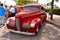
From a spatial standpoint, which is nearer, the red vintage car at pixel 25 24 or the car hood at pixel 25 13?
the red vintage car at pixel 25 24

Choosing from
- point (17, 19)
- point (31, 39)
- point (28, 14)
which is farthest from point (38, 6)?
point (31, 39)

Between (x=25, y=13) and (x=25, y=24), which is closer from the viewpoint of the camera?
(x=25, y=24)

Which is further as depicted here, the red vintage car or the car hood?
the car hood

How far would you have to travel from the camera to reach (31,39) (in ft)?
30.6

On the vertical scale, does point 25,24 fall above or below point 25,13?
below

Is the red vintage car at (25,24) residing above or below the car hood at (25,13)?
below

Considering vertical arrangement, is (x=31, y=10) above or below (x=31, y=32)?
above

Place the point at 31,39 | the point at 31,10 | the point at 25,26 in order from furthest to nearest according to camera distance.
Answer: the point at 31,10 → the point at 25,26 → the point at 31,39

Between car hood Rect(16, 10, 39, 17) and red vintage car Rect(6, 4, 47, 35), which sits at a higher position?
car hood Rect(16, 10, 39, 17)

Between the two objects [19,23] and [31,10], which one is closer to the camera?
[19,23]

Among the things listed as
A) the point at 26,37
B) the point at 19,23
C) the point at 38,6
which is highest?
the point at 38,6

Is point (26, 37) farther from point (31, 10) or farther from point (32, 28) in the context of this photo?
point (31, 10)

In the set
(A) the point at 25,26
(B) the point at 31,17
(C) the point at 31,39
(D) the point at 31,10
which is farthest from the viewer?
(D) the point at 31,10

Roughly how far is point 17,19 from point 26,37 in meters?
1.17
